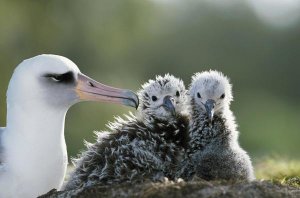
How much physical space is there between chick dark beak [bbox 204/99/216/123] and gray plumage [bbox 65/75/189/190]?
211 mm

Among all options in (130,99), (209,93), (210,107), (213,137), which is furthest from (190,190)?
(209,93)

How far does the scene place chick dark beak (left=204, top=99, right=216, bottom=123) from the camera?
7.19 meters

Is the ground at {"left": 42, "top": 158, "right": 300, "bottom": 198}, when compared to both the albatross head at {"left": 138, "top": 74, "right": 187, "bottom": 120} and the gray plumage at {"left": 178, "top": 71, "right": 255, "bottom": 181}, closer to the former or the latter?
the gray plumage at {"left": 178, "top": 71, "right": 255, "bottom": 181}

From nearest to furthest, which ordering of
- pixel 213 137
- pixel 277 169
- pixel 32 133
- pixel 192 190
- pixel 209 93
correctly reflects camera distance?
pixel 192 190, pixel 32 133, pixel 213 137, pixel 209 93, pixel 277 169

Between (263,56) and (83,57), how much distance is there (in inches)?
550

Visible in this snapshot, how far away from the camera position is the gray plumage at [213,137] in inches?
262

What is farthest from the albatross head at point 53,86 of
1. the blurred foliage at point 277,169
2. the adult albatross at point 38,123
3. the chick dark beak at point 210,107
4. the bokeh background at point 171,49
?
the bokeh background at point 171,49

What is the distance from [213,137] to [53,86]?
1.58 m

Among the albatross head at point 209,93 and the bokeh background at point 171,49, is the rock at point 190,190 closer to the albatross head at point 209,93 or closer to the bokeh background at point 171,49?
the albatross head at point 209,93

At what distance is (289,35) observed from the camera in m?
38.7

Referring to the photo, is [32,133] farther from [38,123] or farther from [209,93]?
[209,93]

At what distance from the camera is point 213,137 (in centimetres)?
723

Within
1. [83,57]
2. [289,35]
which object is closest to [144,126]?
[83,57]

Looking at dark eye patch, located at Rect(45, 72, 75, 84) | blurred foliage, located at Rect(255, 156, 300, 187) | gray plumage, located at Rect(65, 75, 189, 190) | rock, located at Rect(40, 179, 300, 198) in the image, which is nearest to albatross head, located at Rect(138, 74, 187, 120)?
gray plumage, located at Rect(65, 75, 189, 190)
